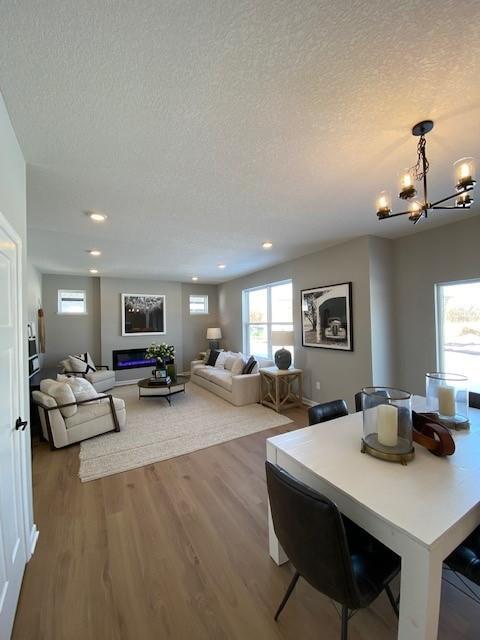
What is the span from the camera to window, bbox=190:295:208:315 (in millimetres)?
7574

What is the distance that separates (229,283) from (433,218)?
4.95 meters

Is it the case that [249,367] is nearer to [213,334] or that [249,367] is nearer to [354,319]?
[354,319]

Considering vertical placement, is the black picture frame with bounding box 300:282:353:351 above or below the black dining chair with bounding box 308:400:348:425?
above

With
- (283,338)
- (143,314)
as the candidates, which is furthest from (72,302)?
(283,338)

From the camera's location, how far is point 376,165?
186 cm

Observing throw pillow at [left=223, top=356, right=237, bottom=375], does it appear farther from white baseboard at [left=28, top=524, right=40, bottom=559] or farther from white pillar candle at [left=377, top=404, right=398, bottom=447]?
white pillar candle at [left=377, top=404, right=398, bottom=447]

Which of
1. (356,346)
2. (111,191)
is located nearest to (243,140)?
(111,191)

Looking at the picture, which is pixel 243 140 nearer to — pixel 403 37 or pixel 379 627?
pixel 403 37

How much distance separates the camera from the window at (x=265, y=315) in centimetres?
532

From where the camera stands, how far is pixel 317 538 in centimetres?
99

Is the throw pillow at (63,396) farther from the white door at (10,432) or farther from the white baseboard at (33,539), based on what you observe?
the white door at (10,432)

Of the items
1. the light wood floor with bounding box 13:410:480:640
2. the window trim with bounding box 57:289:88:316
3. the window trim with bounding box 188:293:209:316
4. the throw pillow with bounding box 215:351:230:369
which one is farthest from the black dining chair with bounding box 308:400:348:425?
the window trim with bounding box 57:289:88:316

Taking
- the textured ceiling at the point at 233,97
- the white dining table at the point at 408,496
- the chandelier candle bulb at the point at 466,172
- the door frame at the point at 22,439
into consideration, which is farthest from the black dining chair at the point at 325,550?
the textured ceiling at the point at 233,97

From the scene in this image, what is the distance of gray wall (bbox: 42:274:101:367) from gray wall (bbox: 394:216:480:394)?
660 centimetres
